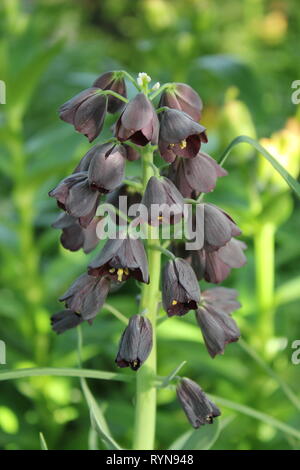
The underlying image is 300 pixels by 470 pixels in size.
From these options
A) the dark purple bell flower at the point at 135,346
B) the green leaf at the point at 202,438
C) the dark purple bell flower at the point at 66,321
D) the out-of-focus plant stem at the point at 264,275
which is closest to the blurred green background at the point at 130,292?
the out-of-focus plant stem at the point at 264,275

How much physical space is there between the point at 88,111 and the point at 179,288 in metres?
0.35

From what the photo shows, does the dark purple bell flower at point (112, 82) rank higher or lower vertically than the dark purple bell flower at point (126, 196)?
higher

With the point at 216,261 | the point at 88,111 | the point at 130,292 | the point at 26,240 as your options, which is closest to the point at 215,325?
the point at 216,261

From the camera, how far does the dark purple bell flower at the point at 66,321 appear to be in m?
1.34

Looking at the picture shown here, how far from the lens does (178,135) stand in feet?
3.70

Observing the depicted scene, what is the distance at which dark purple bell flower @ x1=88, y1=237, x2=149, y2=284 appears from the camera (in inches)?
45.5

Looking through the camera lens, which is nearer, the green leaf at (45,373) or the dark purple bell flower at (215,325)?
the green leaf at (45,373)

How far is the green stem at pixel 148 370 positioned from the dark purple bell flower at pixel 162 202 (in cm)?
8

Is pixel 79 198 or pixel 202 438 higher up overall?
pixel 79 198

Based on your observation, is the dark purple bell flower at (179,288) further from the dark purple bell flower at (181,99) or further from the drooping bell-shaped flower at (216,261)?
the dark purple bell flower at (181,99)

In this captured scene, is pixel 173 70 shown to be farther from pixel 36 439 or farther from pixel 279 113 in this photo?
pixel 36 439

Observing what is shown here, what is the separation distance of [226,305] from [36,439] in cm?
104

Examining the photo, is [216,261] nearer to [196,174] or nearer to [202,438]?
[196,174]

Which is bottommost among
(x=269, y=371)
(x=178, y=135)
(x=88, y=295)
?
(x=269, y=371)
